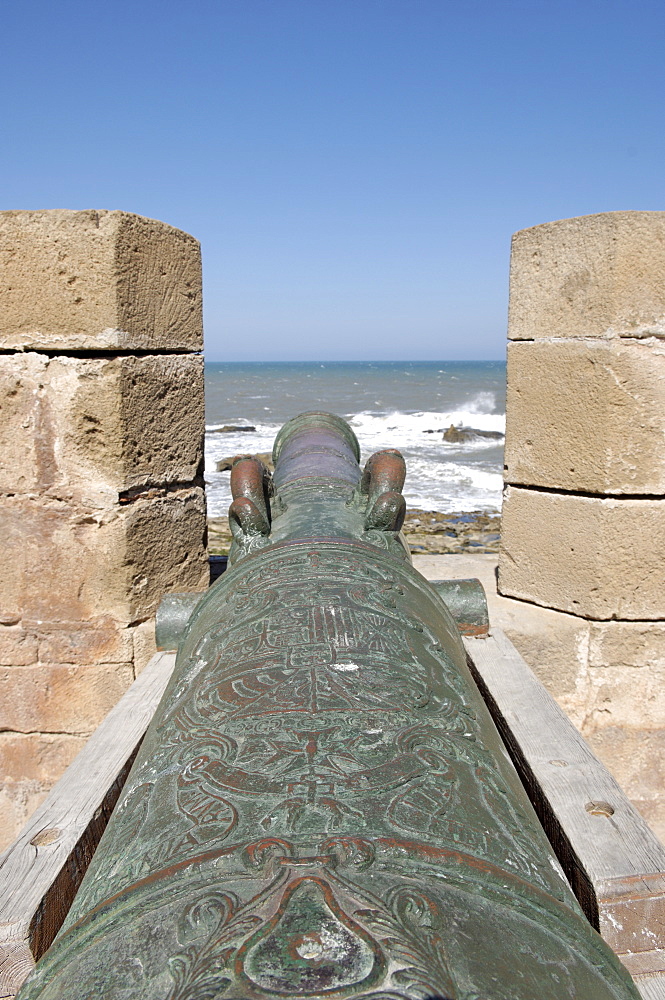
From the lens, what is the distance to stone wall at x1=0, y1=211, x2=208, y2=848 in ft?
10.9

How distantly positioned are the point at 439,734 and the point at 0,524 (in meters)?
2.69

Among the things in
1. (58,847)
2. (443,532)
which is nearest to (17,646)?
(58,847)

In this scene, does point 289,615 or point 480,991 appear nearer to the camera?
point 480,991

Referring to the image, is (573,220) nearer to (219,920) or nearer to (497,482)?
(219,920)

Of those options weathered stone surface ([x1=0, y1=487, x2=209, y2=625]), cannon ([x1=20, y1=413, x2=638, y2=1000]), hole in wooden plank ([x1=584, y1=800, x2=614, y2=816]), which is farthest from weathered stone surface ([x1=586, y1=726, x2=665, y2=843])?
weathered stone surface ([x1=0, y1=487, x2=209, y2=625])

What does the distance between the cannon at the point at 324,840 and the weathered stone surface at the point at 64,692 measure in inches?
68.6

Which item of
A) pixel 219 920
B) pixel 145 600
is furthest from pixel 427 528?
pixel 219 920

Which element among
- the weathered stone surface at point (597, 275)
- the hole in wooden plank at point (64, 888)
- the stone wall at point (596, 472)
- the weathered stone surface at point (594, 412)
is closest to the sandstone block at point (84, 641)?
the hole in wooden plank at point (64, 888)

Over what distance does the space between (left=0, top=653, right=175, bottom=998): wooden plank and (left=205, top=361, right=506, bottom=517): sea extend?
10398mm

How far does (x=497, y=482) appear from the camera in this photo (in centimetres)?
1680

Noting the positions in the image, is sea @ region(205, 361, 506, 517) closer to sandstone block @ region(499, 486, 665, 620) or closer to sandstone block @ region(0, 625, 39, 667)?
sandstone block @ region(0, 625, 39, 667)

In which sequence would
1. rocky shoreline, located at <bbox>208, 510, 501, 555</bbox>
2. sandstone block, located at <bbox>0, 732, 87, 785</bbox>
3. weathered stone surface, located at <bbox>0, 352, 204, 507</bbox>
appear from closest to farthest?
1. weathered stone surface, located at <bbox>0, 352, 204, 507</bbox>
2. sandstone block, located at <bbox>0, 732, 87, 785</bbox>
3. rocky shoreline, located at <bbox>208, 510, 501, 555</bbox>

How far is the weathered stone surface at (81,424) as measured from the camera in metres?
3.39

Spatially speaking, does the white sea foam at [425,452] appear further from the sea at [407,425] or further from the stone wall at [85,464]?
the stone wall at [85,464]
